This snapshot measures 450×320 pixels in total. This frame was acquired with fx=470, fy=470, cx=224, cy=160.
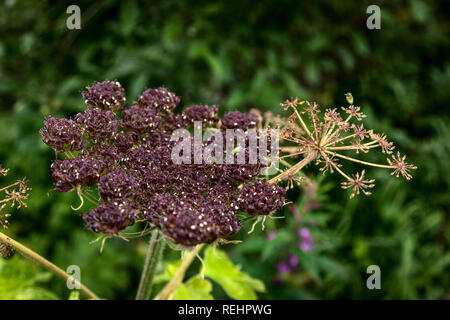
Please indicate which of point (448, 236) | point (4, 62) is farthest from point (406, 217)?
point (4, 62)

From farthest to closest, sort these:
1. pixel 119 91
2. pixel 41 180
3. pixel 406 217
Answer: pixel 406 217 → pixel 41 180 → pixel 119 91

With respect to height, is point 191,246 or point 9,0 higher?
point 9,0

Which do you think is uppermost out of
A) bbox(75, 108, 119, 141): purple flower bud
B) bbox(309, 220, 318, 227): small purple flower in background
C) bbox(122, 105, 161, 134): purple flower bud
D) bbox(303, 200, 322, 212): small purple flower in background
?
bbox(303, 200, 322, 212): small purple flower in background

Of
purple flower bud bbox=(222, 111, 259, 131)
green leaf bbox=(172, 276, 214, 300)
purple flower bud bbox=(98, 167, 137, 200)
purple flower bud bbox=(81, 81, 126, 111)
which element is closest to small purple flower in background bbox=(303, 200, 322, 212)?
green leaf bbox=(172, 276, 214, 300)

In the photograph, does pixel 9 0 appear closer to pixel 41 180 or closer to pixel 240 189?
pixel 41 180

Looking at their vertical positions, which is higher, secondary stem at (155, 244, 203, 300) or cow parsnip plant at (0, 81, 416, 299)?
cow parsnip plant at (0, 81, 416, 299)

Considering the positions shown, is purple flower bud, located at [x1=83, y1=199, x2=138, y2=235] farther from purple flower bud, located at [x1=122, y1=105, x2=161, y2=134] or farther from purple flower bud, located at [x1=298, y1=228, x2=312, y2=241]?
purple flower bud, located at [x1=298, y1=228, x2=312, y2=241]
